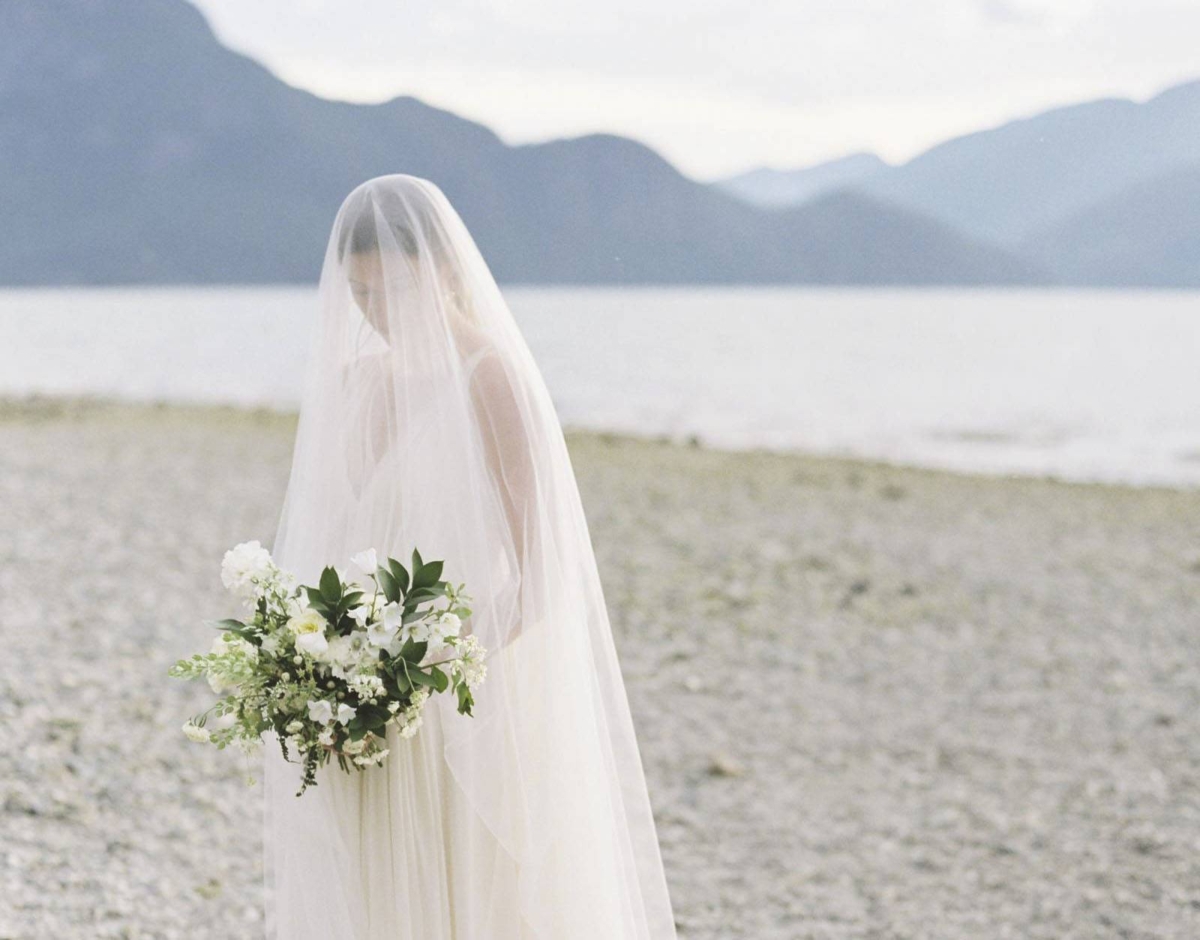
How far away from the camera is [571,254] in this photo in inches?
4427

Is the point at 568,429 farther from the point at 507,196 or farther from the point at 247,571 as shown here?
the point at 507,196

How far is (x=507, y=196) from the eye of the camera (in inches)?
4678

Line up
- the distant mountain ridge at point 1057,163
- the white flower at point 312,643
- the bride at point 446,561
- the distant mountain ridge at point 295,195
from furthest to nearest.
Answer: the distant mountain ridge at point 1057,163
the distant mountain ridge at point 295,195
the bride at point 446,561
the white flower at point 312,643

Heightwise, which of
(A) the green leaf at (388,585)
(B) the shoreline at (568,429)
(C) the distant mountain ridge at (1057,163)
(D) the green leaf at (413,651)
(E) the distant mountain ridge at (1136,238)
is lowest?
(D) the green leaf at (413,651)

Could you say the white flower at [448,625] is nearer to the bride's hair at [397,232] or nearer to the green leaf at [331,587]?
the green leaf at [331,587]

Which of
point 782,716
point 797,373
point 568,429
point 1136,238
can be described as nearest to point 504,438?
point 782,716

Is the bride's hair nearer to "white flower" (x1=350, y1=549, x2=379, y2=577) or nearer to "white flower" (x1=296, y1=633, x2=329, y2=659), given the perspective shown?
"white flower" (x1=350, y1=549, x2=379, y2=577)

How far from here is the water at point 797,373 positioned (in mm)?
25250

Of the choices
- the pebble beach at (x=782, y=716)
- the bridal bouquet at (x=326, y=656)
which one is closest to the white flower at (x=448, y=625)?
the bridal bouquet at (x=326, y=656)

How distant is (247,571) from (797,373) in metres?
42.8

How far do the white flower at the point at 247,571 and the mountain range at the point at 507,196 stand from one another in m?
102

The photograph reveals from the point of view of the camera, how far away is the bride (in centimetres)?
253

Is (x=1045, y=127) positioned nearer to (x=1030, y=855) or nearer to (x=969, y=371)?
(x=969, y=371)

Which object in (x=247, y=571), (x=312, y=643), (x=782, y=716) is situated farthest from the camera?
(x=782, y=716)
